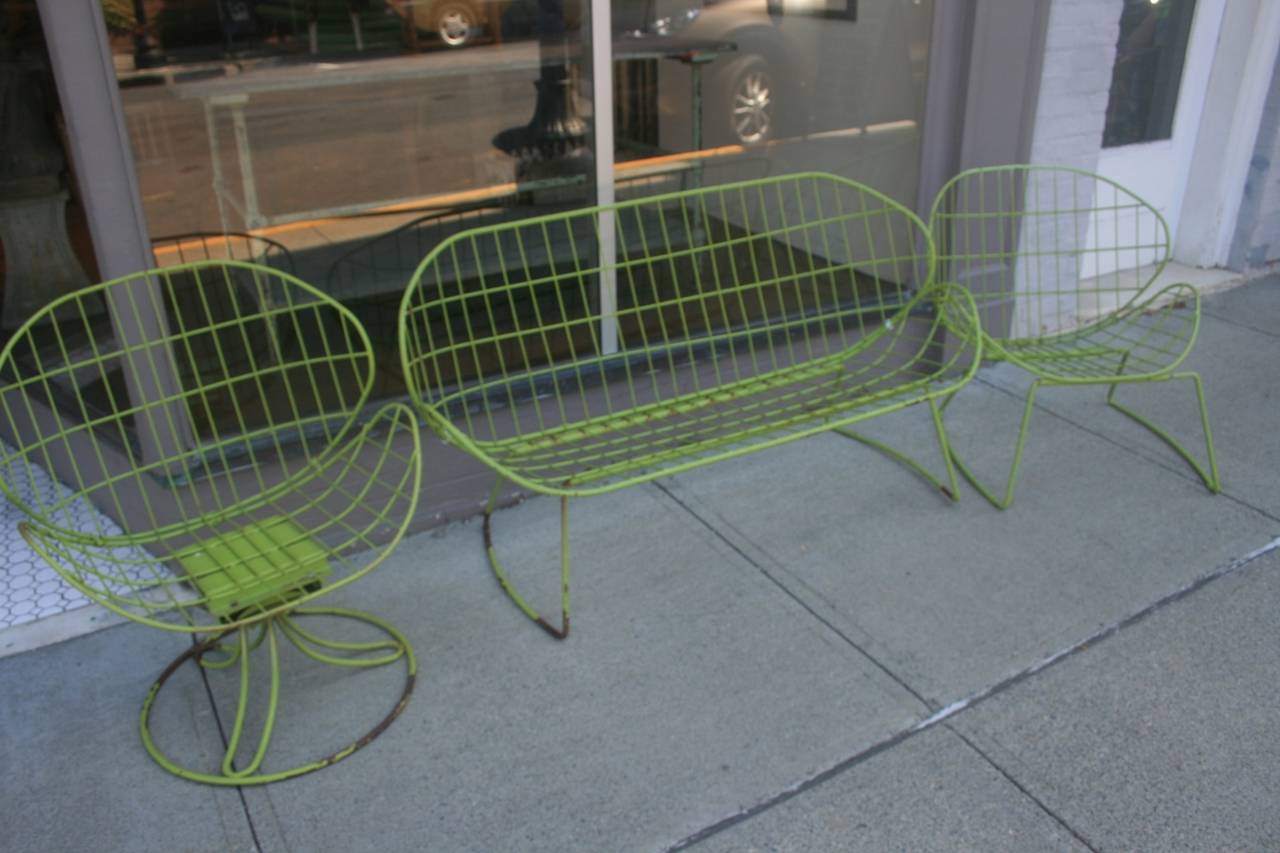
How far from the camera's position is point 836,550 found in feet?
10.3

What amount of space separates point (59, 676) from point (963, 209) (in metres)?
3.29

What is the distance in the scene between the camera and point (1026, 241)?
4332 millimetres

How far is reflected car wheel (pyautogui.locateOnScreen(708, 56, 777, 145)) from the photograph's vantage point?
14.5 feet

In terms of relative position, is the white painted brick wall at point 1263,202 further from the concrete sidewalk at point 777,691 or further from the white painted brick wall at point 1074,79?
the concrete sidewalk at point 777,691

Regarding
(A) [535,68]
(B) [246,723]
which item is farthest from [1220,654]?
(A) [535,68]

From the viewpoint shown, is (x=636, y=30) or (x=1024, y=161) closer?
(x=636, y=30)

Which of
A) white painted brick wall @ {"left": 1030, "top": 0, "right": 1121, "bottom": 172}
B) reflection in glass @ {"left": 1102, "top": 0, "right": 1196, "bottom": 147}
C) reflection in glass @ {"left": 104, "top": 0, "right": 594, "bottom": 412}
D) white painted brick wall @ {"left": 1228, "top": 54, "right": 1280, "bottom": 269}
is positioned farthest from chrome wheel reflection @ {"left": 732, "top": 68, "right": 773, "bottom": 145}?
white painted brick wall @ {"left": 1228, "top": 54, "right": 1280, "bottom": 269}

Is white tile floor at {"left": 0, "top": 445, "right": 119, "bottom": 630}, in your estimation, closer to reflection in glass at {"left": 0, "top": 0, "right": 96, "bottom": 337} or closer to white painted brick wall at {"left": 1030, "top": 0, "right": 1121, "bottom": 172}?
reflection in glass at {"left": 0, "top": 0, "right": 96, "bottom": 337}

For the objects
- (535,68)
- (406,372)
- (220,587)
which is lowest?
(220,587)

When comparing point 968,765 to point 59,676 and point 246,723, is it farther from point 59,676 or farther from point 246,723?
point 59,676

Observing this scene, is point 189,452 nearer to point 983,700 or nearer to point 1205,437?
point 983,700

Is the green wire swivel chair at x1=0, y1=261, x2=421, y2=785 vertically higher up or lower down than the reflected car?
lower down

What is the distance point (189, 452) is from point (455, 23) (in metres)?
3.27

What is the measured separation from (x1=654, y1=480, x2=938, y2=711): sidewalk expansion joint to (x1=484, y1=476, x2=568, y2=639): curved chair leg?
549mm
